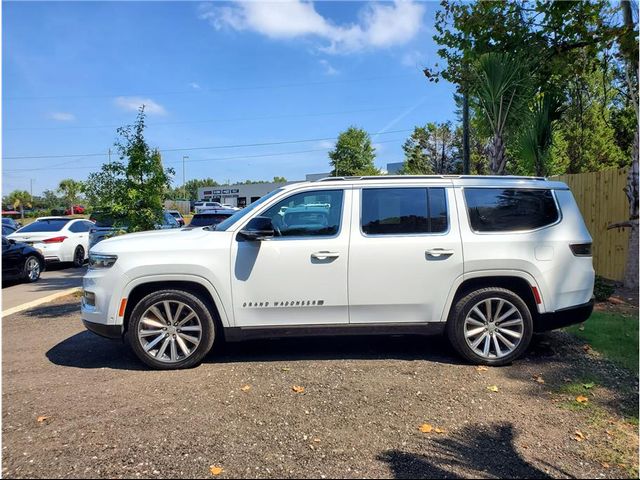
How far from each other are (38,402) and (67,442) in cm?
96

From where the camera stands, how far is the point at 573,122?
19.9 metres

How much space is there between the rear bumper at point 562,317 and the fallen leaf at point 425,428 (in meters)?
2.01

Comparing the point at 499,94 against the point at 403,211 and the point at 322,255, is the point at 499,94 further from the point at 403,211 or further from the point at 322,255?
the point at 322,255

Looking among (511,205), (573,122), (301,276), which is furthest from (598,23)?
(573,122)

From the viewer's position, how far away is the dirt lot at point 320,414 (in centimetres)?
319

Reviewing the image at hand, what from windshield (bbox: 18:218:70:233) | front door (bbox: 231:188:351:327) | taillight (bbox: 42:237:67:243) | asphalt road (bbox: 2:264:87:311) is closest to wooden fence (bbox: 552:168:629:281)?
front door (bbox: 231:188:351:327)

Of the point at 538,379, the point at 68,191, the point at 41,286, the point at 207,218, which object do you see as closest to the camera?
the point at 538,379

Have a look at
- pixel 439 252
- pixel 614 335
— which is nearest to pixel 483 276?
pixel 439 252

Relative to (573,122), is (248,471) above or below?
below

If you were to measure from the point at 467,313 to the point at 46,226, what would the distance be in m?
13.6

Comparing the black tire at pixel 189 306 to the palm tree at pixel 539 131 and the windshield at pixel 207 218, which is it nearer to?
the windshield at pixel 207 218

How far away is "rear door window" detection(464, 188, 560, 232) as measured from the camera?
507 cm

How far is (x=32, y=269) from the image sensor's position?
12008mm

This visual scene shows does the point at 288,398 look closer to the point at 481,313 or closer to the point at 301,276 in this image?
the point at 301,276
